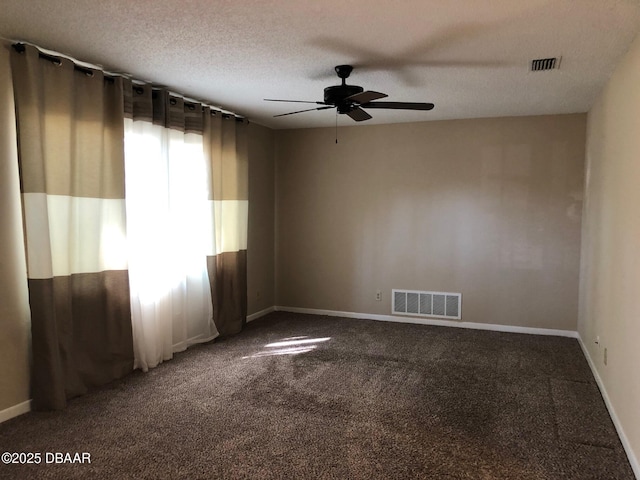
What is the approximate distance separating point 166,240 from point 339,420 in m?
2.29

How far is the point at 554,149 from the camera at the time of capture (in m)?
5.06

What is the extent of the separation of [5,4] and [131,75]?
4.35 feet

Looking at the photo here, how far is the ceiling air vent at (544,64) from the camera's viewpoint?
322 cm

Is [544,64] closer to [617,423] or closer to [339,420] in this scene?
[617,423]

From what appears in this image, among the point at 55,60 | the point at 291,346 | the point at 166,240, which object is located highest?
the point at 55,60

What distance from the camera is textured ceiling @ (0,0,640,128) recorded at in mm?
2441

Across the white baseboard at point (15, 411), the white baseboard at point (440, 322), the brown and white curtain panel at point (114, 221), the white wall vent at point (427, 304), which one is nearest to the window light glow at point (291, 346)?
the brown and white curtain panel at point (114, 221)

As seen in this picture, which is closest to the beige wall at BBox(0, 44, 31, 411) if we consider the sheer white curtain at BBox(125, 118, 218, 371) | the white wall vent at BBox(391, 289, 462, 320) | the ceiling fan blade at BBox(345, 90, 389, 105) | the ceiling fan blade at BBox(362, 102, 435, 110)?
the sheer white curtain at BBox(125, 118, 218, 371)

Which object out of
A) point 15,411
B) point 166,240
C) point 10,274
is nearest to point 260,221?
point 166,240

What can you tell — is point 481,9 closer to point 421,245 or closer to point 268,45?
point 268,45

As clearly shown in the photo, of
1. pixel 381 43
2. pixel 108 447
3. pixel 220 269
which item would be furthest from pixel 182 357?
pixel 381 43

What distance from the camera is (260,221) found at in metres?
5.97

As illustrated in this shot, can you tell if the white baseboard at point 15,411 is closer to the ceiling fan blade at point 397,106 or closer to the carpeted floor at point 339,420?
the carpeted floor at point 339,420

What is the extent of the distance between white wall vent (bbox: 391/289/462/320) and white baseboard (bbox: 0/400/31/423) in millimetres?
4001
